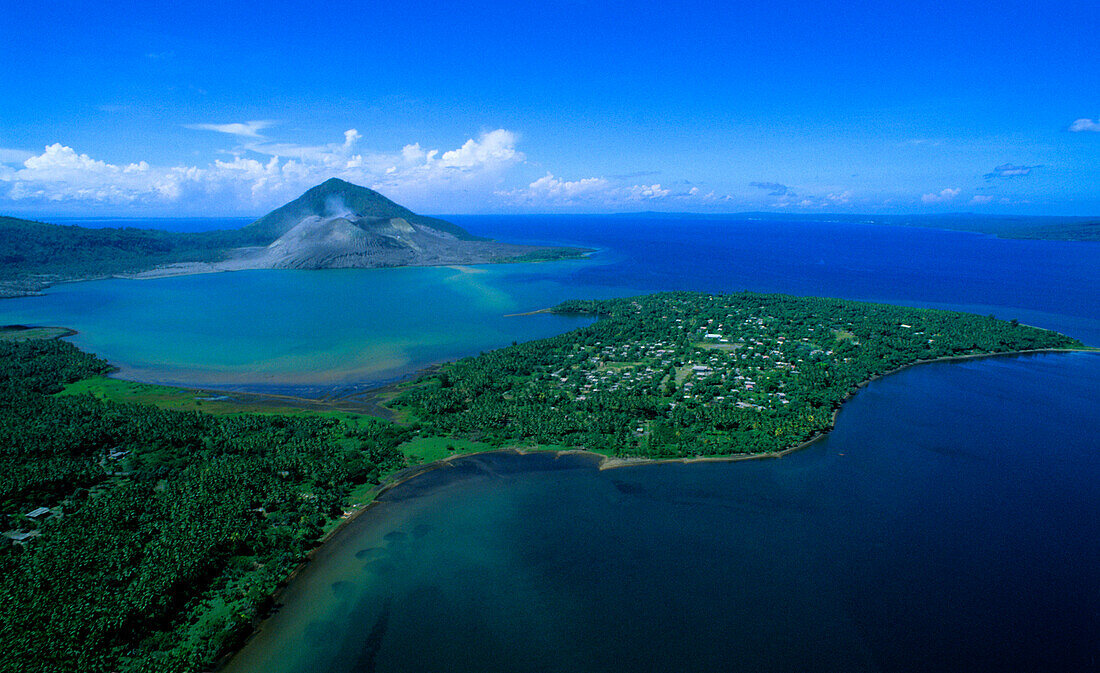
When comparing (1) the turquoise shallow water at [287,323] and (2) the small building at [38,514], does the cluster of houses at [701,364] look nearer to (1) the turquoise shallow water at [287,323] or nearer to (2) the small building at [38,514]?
(1) the turquoise shallow water at [287,323]

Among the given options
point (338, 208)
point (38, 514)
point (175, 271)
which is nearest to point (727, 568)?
point (38, 514)

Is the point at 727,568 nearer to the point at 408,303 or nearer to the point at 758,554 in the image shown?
the point at 758,554

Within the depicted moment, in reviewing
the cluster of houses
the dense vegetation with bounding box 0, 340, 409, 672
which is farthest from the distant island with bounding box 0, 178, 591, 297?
the cluster of houses

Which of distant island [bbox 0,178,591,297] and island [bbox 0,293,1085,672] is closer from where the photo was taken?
island [bbox 0,293,1085,672]

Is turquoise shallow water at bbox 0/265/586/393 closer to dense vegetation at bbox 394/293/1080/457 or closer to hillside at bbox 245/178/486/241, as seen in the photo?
dense vegetation at bbox 394/293/1080/457

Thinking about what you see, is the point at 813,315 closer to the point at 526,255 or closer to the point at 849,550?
the point at 849,550

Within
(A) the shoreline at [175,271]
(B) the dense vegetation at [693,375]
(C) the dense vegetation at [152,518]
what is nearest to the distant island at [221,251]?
(A) the shoreline at [175,271]
